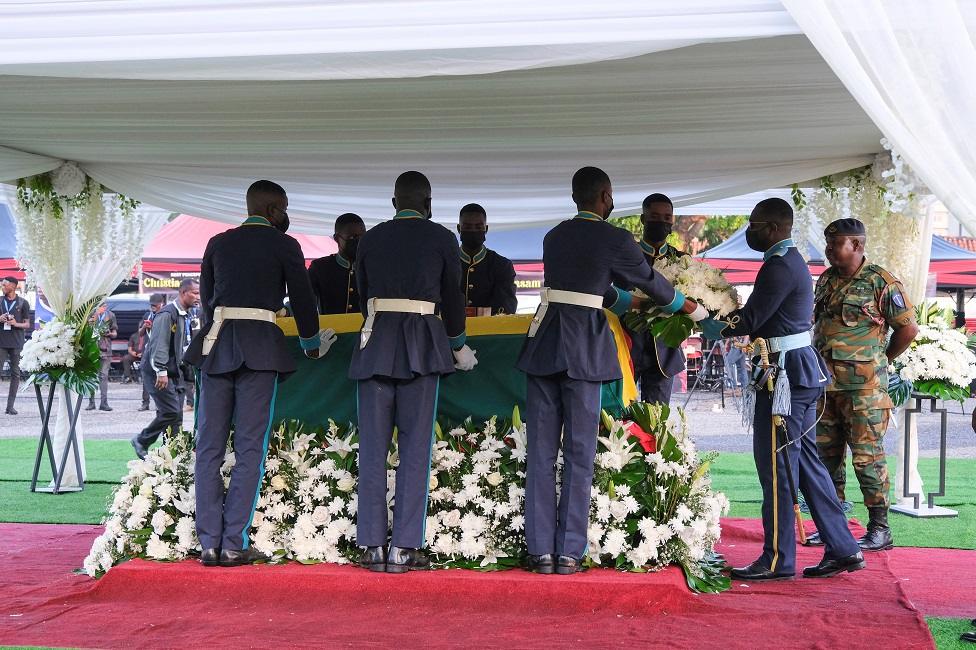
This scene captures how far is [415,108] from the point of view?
5.73 metres

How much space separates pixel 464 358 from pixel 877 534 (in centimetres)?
291

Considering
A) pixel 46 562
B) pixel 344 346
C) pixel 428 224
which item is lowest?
pixel 46 562

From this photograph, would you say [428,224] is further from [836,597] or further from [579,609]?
[836,597]

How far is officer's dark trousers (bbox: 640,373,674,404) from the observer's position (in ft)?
21.1

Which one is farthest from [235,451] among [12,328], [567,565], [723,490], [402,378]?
[12,328]

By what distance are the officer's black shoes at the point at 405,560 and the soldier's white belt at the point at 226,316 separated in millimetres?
1363

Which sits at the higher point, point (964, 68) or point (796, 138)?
point (796, 138)

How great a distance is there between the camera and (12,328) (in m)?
14.9

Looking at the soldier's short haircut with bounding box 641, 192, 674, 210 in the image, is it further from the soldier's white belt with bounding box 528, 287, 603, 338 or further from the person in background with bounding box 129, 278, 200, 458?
the person in background with bounding box 129, 278, 200, 458

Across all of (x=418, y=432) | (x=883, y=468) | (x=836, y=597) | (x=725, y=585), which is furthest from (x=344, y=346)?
(x=883, y=468)

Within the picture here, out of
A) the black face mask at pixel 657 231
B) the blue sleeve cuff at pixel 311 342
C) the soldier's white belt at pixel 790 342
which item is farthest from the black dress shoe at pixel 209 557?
the black face mask at pixel 657 231

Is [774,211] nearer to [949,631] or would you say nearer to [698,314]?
[698,314]

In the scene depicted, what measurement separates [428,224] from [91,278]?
4.53 metres

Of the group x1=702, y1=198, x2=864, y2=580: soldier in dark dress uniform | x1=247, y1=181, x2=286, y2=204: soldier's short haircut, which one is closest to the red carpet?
x1=702, y1=198, x2=864, y2=580: soldier in dark dress uniform
